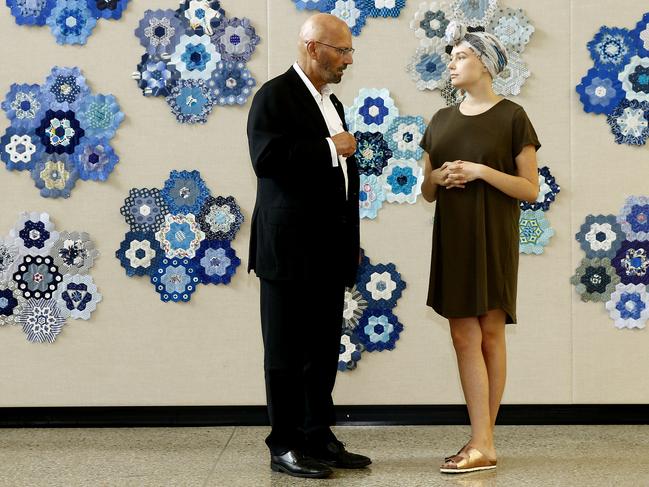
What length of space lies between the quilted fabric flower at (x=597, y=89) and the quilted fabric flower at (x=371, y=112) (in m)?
0.74

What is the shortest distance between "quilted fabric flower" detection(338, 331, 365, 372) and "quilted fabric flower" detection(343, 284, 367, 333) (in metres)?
0.03

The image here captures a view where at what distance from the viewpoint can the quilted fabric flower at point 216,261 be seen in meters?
3.52

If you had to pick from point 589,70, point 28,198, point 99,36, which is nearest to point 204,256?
point 28,198

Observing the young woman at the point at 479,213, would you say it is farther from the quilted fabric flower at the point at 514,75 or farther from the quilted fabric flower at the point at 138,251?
the quilted fabric flower at the point at 138,251

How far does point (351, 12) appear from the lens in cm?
348

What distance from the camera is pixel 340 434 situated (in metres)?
3.40

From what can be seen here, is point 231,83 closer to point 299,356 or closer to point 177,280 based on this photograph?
point 177,280

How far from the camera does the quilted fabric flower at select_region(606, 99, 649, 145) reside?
11.4 feet

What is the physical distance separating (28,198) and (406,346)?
1613 millimetres

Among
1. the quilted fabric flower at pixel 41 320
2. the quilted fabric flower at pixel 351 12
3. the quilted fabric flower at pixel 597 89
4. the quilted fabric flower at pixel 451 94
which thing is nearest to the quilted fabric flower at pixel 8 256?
the quilted fabric flower at pixel 41 320

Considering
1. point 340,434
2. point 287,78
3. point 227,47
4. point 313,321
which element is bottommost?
point 340,434

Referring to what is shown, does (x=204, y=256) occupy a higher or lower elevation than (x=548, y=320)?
higher

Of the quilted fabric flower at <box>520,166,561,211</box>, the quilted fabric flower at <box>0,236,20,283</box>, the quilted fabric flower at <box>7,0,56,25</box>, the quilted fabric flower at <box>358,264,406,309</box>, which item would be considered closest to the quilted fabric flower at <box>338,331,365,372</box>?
the quilted fabric flower at <box>358,264,406,309</box>

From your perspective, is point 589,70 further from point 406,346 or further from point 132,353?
point 132,353
